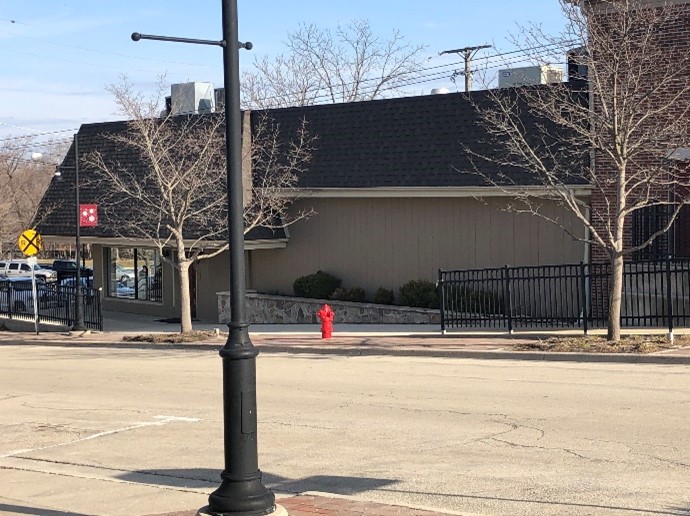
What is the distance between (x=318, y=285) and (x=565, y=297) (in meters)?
8.14

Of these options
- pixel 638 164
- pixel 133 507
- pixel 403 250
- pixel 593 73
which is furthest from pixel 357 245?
pixel 133 507

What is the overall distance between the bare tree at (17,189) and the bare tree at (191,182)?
93.8 ft

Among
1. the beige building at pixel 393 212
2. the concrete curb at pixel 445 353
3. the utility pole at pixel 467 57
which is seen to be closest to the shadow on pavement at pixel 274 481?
the concrete curb at pixel 445 353

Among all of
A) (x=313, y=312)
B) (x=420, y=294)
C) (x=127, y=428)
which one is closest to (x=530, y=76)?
(x=420, y=294)

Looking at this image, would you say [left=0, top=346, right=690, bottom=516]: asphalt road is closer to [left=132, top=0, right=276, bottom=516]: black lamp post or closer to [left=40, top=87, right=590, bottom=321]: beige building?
[left=132, top=0, right=276, bottom=516]: black lamp post

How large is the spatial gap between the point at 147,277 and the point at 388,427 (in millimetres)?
24465

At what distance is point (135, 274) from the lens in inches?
1394

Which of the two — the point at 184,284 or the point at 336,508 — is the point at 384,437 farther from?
the point at 184,284

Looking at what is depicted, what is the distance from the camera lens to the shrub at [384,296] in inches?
1050

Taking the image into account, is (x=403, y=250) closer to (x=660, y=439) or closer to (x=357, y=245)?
(x=357, y=245)

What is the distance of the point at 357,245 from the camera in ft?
91.6

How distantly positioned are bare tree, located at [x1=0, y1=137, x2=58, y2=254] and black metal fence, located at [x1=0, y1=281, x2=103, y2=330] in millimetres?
23646

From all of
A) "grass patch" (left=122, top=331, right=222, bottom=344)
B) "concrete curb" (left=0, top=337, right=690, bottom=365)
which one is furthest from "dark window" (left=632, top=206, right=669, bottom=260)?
"grass patch" (left=122, top=331, right=222, bottom=344)

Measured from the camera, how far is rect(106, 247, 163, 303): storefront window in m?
34.4
